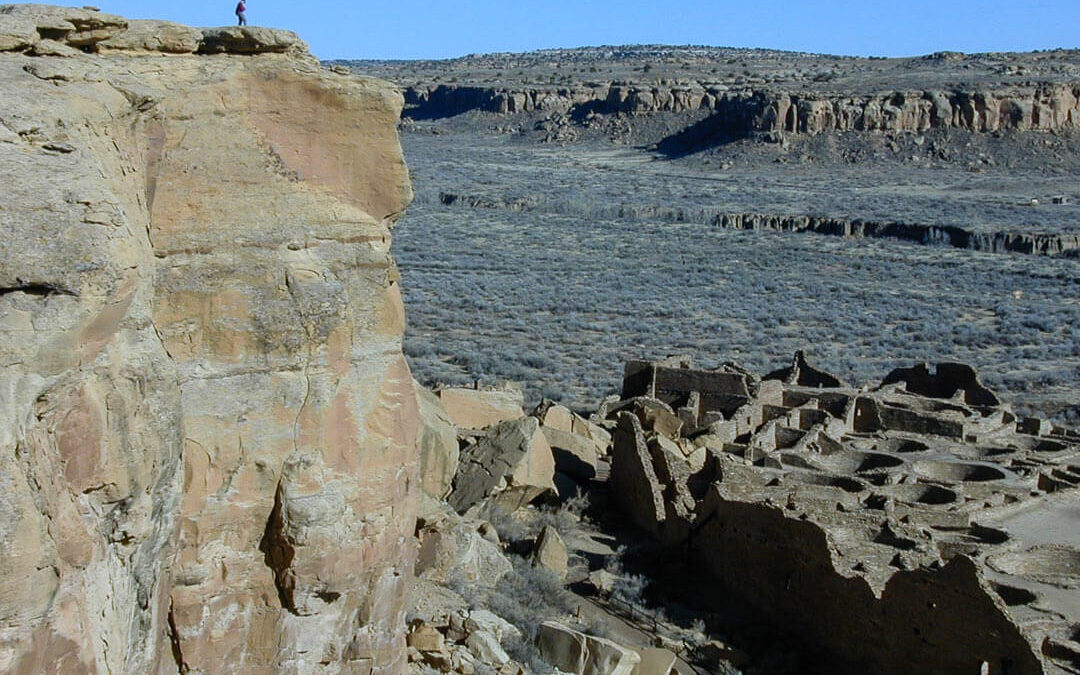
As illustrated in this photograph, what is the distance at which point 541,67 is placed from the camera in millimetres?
175750

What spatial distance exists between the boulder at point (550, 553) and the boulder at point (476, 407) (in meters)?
4.18

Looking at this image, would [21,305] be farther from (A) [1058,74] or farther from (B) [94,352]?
(A) [1058,74]

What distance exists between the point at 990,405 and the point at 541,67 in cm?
15372

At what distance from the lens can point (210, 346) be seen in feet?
26.8

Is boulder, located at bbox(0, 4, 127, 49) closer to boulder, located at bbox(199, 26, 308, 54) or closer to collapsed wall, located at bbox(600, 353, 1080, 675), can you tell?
boulder, located at bbox(199, 26, 308, 54)

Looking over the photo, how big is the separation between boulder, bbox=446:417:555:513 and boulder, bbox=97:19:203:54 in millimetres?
10733

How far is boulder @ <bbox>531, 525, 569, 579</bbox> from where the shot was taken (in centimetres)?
1669

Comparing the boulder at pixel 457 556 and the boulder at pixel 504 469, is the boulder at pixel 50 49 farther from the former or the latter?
the boulder at pixel 504 469

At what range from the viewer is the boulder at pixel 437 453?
16.2m

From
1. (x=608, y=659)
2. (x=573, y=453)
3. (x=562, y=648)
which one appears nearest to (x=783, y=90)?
(x=573, y=453)

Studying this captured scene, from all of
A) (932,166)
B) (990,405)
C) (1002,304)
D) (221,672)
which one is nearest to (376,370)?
(221,672)

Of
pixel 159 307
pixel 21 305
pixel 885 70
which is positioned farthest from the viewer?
pixel 885 70

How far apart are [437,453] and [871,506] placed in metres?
7.19

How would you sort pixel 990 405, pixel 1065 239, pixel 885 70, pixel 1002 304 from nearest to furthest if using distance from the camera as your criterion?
pixel 990 405
pixel 1002 304
pixel 1065 239
pixel 885 70
